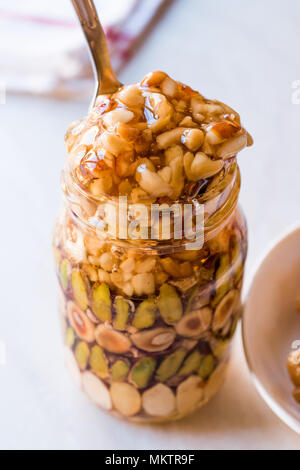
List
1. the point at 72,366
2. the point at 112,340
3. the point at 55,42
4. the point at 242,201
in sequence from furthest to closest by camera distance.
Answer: the point at 55,42 < the point at 242,201 < the point at 72,366 < the point at 112,340

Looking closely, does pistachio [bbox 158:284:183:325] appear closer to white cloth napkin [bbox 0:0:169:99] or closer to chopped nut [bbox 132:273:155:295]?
chopped nut [bbox 132:273:155:295]

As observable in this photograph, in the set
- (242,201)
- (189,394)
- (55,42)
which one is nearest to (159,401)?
(189,394)

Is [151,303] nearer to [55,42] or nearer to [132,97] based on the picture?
[132,97]

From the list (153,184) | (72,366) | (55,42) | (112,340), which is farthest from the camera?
(55,42)

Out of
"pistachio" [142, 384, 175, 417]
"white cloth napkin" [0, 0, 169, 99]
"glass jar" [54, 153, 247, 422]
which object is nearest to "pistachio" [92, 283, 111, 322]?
"glass jar" [54, 153, 247, 422]

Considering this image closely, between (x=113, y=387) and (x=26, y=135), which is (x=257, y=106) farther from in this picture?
(x=113, y=387)

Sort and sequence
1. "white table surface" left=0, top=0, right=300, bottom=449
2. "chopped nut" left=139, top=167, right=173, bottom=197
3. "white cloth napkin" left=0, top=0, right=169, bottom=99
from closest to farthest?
"chopped nut" left=139, top=167, right=173, bottom=197, "white table surface" left=0, top=0, right=300, bottom=449, "white cloth napkin" left=0, top=0, right=169, bottom=99

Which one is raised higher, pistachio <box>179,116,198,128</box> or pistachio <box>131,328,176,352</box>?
pistachio <box>179,116,198,128</box>
